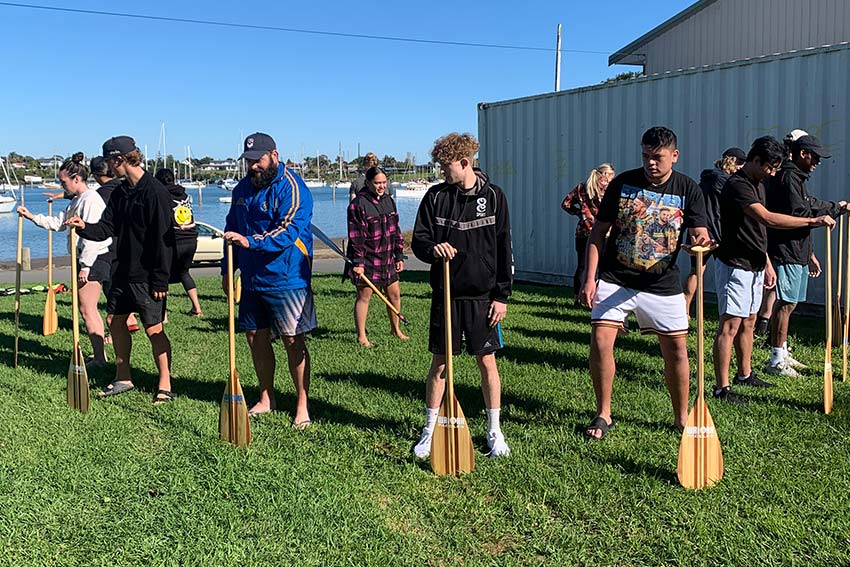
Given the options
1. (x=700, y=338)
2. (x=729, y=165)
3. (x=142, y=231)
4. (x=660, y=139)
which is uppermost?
(x=729, y=165)

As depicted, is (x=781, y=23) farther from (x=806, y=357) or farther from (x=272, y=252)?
(x=272, y=252)

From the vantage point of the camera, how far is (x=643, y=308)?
14.8ft

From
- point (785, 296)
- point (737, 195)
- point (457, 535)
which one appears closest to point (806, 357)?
point (785, 296)

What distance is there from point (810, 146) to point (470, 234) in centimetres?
310

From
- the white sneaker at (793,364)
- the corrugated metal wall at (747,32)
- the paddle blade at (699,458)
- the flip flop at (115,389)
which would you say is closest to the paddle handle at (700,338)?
the paddle blade at (699,458)

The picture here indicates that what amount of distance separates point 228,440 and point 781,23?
1539 centimetres

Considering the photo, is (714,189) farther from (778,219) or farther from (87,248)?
(87,248)

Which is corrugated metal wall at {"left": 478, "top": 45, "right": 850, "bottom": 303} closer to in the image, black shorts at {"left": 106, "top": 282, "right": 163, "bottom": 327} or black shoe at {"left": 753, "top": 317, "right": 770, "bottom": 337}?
black shoe at {"left": 753, "top": 317, "right": 770, "bottom": 337}

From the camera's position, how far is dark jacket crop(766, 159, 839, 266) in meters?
5.84

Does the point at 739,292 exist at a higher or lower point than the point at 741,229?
lower

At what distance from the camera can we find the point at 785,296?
627 centimetres

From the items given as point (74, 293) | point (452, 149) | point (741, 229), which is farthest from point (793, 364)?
point (74, 293)

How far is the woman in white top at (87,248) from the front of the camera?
647 centimetres

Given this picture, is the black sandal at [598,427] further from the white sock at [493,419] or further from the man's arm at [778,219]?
the man's arm at [778,219]
